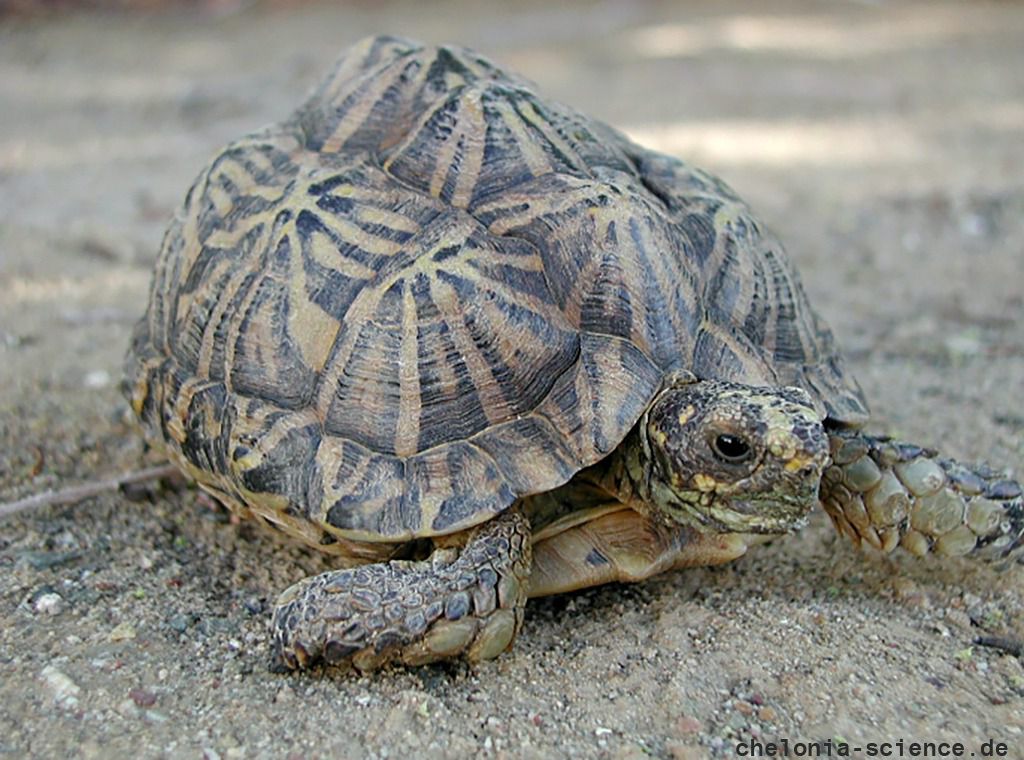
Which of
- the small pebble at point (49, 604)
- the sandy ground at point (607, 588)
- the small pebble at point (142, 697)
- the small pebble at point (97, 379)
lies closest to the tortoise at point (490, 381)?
the sandy ground at point (607, 588)

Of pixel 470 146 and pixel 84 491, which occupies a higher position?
pixel 470 146

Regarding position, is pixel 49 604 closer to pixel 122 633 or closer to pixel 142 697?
pixel 122 633

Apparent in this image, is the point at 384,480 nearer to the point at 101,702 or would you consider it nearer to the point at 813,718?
the point at 101,702

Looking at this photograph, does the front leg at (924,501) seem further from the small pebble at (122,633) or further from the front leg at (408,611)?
the small pebble at (122,633)

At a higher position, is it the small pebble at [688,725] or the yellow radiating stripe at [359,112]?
the yellow radiating stripe at [359,112]

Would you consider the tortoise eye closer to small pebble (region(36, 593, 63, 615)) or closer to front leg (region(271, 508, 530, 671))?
front leg (region(271, 508, 530, 671))

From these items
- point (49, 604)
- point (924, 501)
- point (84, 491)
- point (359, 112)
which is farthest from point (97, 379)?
point (924, 501)
